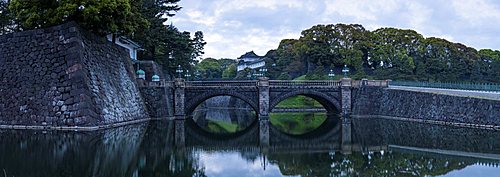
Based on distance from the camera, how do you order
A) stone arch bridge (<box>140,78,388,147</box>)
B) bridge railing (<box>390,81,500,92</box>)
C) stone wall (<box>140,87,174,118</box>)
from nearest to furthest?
bridge railing (<box>390,81,500,92</box>)
stone wall (<box>140,87,174,118</box>)
stone arch bridge (<box>140,78,388,147</box>)

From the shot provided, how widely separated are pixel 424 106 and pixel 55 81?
2844cm

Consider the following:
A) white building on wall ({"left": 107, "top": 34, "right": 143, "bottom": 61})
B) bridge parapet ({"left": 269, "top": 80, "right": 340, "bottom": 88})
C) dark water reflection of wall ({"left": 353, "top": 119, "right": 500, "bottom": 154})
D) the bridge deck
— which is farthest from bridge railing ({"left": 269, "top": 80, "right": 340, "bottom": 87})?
white building on wall ({"left": 107, "top": 34, "right": 143, "bottom": 61})

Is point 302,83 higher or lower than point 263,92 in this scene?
higher

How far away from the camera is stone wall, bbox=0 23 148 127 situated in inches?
1232

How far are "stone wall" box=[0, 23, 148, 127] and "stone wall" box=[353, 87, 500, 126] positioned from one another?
2412 centimetres

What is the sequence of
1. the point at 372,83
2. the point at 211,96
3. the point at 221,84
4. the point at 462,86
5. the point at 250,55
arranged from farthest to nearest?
1. the point at 250,55
2. the point at 372,83
3. the point at 221,84
4. the point at 211,96
5. the point at 462,86

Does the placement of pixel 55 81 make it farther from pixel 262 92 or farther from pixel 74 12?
pixel 262 92

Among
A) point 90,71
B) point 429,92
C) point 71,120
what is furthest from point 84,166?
point 429,92

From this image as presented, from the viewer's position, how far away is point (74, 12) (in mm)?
33906

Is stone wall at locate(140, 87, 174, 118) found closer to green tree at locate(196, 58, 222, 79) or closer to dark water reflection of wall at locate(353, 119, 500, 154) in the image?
dark water reflection of wall at locate(353, 119, 500, 154)

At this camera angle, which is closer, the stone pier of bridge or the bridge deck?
the bridge deck

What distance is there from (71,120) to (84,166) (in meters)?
14.6

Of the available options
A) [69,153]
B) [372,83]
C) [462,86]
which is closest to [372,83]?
[372,83]

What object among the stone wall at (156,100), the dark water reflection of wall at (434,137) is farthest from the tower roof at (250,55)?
the dark water reflection of wall at (434,137)
